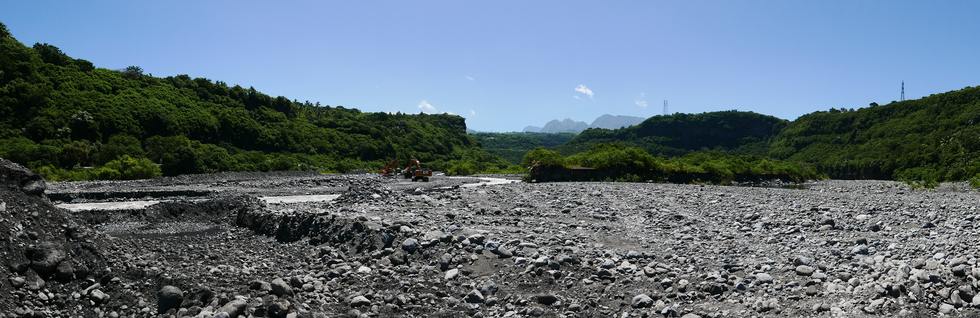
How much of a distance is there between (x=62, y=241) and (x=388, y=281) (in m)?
6.06

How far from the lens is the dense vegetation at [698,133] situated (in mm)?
142675

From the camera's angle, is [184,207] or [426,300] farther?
[184,207]

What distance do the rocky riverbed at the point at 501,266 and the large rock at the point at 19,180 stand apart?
80mm

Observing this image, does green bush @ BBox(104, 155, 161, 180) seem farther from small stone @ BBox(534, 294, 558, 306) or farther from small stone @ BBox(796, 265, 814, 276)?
small stone @ BBox(796, 265, 814, 276)

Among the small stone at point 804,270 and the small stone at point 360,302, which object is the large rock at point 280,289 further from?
the small stone at point 804,270

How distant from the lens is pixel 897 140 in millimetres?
79000

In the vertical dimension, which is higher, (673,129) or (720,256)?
(673,129)

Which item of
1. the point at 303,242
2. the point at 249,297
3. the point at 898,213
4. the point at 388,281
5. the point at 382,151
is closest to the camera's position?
the point at 249,297

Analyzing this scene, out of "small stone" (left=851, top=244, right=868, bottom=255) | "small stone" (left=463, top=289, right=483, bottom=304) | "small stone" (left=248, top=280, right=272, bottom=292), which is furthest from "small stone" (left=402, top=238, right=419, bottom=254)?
"small stone" (left=851, top=244, right=868, bottom=255)

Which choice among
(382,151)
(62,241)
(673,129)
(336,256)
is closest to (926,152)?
(382,151)

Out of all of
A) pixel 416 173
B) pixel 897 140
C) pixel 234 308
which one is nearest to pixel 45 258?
pixel 234 308

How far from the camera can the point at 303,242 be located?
15141mm

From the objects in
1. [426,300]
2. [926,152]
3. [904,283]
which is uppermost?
[926,152]

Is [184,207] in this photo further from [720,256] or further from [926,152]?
[926,152]
